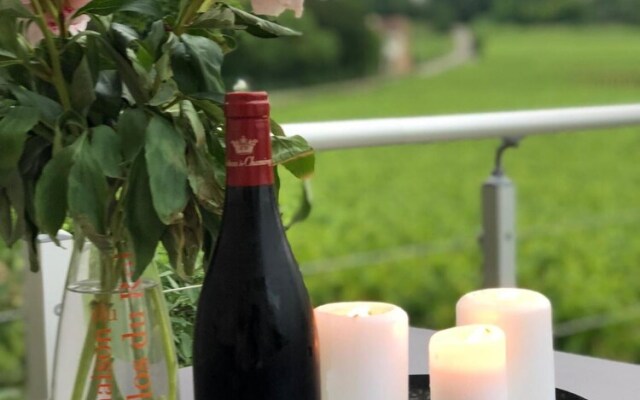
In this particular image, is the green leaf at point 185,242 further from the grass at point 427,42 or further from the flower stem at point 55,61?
the grass at point 427,42

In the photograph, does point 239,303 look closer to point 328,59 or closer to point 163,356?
point 163,356

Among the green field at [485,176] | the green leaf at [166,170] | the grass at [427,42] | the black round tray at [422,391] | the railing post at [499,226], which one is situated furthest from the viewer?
the grass at [427,42]

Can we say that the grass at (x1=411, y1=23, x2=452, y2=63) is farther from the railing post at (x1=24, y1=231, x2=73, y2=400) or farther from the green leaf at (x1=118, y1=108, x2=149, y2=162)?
the green leaf at (x1=118, y1=108, x2=149, y2=162)

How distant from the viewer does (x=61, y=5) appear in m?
0.60

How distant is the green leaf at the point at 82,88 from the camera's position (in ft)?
1.95

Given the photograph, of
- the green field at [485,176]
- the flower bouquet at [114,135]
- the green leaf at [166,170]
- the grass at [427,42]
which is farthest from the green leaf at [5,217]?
the grass at [427,42]

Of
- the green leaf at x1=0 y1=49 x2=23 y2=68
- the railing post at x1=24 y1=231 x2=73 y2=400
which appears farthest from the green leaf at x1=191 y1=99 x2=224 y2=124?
the railing post at x1=24 y1=231 x2=73 y2=400

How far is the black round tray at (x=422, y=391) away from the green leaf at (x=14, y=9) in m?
0.40

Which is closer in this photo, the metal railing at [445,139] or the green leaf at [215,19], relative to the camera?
the green leaf at [215,19]

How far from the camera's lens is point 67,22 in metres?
0.61

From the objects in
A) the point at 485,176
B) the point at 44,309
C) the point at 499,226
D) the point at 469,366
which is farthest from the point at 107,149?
the point at 485,176

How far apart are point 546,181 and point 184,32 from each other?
19.8 feet

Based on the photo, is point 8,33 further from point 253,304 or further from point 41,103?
point 253,304

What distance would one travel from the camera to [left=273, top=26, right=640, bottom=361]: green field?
4805mm
